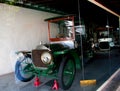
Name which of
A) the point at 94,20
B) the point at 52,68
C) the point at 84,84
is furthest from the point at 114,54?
the point at 52,68

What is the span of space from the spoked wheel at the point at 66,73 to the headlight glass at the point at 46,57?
311mm

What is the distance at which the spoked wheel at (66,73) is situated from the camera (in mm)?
3731

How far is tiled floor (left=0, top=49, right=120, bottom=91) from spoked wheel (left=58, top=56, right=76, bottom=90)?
0.50ft

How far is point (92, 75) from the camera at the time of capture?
191 inches

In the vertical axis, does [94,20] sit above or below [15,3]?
below

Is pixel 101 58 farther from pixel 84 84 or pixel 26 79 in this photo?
pixel 26 79

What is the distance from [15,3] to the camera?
5.55 meters

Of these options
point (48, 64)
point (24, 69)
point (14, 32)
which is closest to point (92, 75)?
point (48, 64)

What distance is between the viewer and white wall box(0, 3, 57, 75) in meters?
5.30

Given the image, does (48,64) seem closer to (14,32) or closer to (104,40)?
(14,32)

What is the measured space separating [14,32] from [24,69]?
154 centimetres

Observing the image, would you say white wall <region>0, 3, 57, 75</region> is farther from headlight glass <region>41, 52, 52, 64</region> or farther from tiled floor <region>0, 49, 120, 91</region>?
headlight glass <region>41, 52, 52, 64</region>

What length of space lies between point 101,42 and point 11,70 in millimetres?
3476

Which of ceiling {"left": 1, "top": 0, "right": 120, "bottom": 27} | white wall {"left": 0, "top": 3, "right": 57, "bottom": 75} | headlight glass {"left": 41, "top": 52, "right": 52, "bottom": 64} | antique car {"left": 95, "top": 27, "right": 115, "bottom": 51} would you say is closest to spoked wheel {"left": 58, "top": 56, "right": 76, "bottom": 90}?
headlight glass {"left": 41, "top": 52, "right": 52, "bottom": 64}
